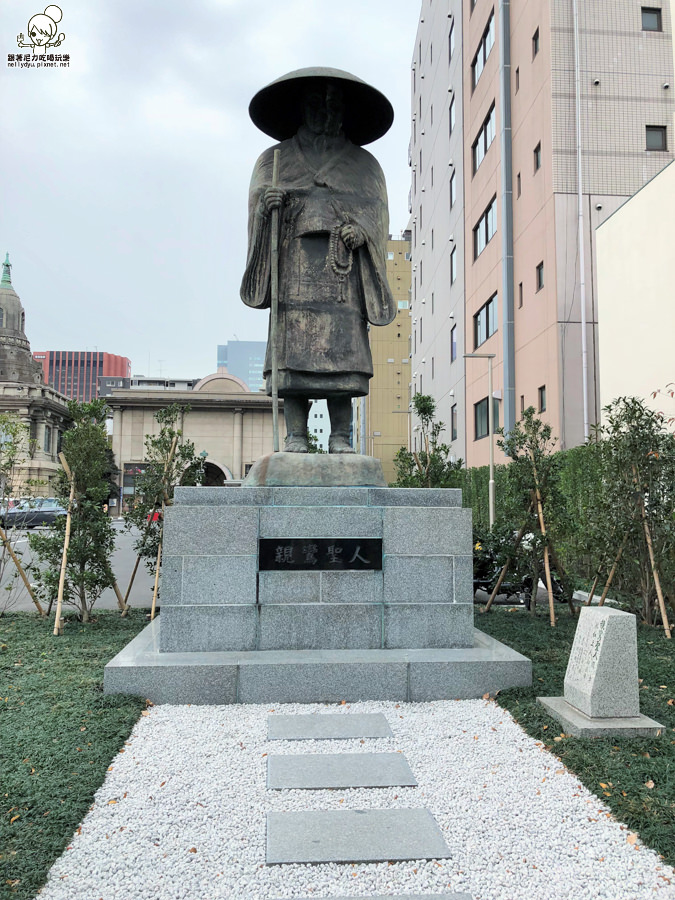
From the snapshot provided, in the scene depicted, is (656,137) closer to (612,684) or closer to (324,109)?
(324,109)

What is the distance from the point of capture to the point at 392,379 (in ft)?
191

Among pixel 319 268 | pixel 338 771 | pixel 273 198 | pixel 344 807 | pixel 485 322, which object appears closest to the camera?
pixel 344 807

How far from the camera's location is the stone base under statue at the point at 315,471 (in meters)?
5.63

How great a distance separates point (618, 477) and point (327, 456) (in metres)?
4.09

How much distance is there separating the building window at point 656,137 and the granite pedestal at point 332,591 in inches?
662

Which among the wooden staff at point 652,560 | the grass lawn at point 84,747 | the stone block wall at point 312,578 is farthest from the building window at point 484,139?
the stone block wall at point 312,578

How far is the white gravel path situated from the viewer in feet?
8.71

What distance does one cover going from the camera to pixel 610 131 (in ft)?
58.3

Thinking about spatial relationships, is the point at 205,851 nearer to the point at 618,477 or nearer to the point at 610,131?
the point at 618,477

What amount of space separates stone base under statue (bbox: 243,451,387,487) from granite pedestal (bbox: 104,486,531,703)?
0.22m

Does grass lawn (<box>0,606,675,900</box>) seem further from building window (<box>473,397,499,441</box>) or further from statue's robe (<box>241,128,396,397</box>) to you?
building window (<box>473,397,499,441</box>)

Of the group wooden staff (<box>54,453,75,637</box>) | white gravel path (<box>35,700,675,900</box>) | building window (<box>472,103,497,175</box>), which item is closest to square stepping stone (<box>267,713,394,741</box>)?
white gravel path (<box>35,700,675,900</box>)

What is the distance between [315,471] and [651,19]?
19187mm

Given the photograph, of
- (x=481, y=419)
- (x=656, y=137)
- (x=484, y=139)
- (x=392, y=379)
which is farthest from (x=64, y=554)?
(x=392, y=379)
